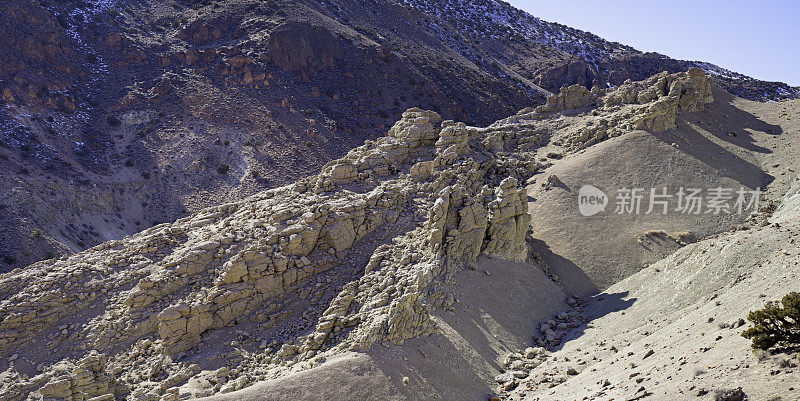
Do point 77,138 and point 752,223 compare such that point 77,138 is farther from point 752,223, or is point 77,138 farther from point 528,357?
point 752,223

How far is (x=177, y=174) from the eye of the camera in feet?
161

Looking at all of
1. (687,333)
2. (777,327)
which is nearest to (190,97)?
(687,333)

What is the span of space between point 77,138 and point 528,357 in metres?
44.0

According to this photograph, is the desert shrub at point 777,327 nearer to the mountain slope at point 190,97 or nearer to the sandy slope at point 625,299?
the sandy slope at point 625,299

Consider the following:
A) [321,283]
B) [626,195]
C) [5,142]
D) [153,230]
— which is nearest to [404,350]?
[321,283]

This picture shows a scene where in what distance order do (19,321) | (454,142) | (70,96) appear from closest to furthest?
(19,321)
(454,142)
(70,96)

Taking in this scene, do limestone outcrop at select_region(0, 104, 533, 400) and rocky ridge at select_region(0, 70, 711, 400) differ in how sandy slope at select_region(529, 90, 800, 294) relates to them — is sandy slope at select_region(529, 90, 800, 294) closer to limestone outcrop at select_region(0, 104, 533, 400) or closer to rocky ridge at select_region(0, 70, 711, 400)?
limestone outcrop at select_region(0, 104, 533, 400)

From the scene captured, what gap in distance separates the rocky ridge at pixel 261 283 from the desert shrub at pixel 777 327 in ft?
27.8

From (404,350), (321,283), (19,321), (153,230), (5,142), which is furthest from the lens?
(5,142)

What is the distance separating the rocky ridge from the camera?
16.8 metres

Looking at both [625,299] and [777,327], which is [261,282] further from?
[777,327]

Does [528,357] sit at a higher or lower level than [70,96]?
lower

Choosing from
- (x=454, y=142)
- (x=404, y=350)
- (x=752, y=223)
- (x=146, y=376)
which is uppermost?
(x=454, y=142)

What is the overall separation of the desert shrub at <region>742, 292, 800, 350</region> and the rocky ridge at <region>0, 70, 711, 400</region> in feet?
27.8
